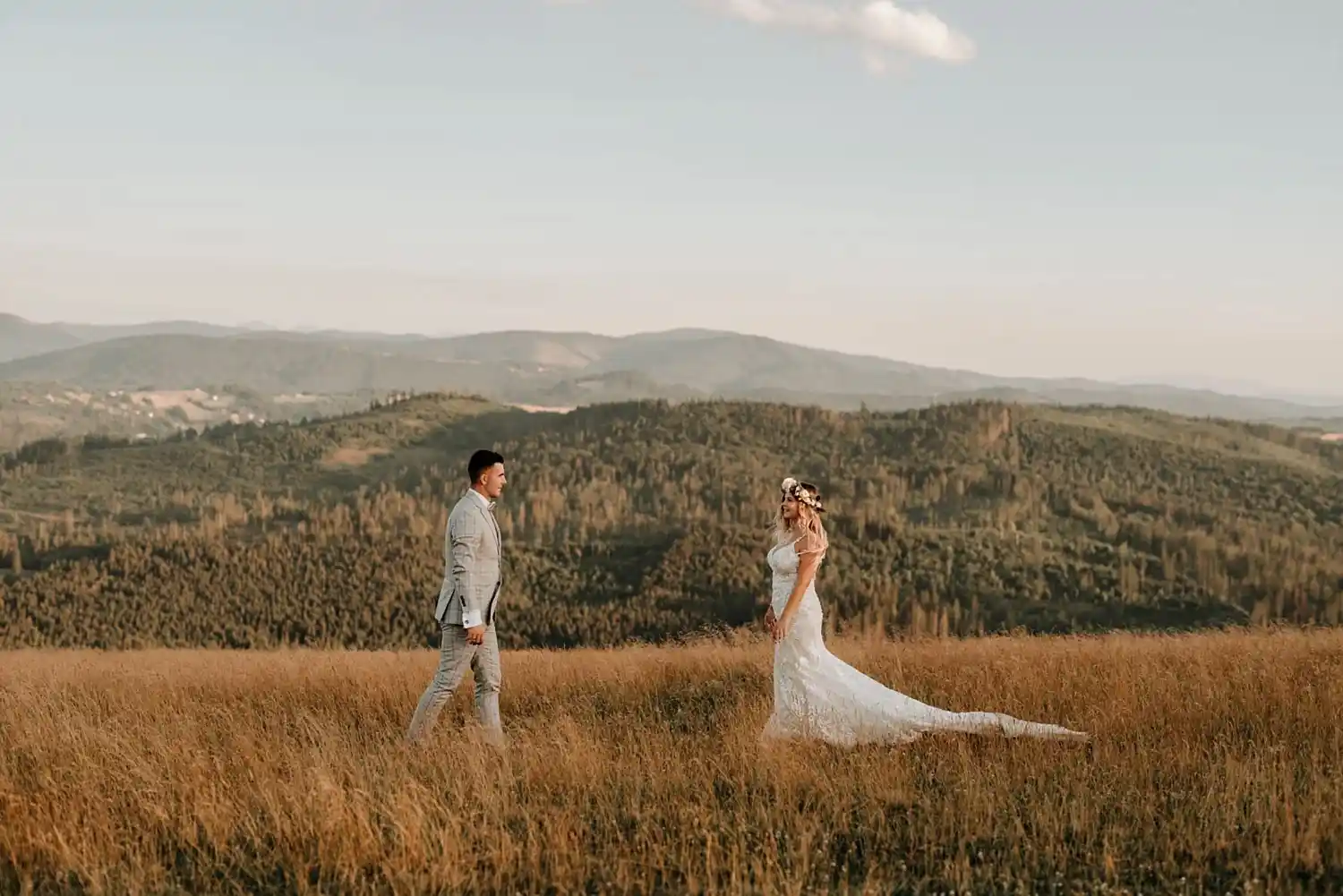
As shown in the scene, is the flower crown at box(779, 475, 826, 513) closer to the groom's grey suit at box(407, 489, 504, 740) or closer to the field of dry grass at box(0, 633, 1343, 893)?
the field of dry grass at box(0, 633, 1343, 893)

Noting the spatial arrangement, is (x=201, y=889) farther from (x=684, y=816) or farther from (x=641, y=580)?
(x=641, y=580)

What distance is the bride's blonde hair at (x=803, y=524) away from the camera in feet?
33.6

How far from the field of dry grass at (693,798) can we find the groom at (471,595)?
43cm

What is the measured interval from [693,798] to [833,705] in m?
2.37

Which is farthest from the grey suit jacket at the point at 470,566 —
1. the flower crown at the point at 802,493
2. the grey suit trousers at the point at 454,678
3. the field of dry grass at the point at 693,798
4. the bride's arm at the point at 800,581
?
the flower crown at the point at 802,493

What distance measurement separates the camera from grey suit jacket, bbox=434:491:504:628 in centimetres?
952

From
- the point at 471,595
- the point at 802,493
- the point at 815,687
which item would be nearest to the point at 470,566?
the point at 471,595

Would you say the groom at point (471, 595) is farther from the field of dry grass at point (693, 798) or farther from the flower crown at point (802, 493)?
the flower crown at point (802, 493)

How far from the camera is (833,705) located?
9742 mm

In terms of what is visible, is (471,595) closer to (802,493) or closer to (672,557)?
(802,493)

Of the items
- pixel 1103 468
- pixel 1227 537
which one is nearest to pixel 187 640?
pixel 1227 537

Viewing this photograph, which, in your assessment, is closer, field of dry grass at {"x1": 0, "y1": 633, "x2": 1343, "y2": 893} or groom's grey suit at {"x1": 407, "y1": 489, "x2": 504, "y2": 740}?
field of dry grass at {"x1": 0, "y1": 633, "x2": 1343, "y2": 893}

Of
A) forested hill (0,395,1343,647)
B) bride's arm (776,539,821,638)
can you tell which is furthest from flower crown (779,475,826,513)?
forested hill (0,395,1343,647)

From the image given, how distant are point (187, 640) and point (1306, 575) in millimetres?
100694
